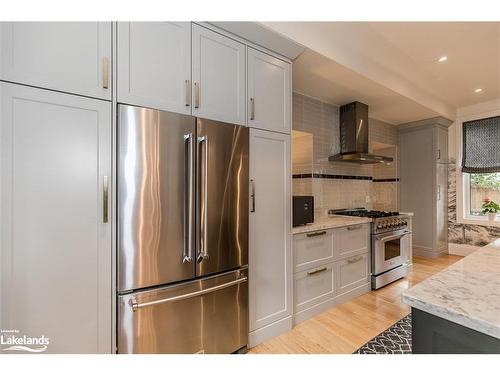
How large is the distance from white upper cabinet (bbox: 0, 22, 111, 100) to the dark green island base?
1721mm

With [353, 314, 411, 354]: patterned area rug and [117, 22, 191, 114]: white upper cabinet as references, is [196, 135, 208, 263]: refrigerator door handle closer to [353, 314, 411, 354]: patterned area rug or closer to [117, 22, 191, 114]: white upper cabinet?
[117, 22, 191, 114]: white upper cabinet

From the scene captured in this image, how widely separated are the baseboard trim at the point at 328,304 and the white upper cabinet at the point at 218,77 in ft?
6.10

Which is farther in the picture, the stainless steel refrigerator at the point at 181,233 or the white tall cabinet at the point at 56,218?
the stainless steel refrigerator at the point at 181,233

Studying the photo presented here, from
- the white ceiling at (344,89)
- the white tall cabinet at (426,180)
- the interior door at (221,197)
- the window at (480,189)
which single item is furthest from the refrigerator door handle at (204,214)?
the window at (480,189)

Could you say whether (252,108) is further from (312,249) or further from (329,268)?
(329,268)

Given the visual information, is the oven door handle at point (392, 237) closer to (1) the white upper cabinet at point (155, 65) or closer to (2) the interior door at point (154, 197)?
(2) the interior door at point (154, 197)

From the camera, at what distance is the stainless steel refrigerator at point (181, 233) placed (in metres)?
1.36

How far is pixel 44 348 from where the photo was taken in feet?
3.87

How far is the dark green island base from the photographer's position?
0.63 metres

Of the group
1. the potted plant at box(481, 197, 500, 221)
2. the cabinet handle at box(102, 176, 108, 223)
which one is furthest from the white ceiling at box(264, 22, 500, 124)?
the potted plant at box(481, 197, 500, 221)

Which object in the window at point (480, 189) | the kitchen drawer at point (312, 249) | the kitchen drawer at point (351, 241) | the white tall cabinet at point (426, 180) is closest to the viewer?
the kitchen drawer at point (312, 249)

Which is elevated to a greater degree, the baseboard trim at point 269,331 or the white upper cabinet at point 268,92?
the white upper cabinet at point 268,92
